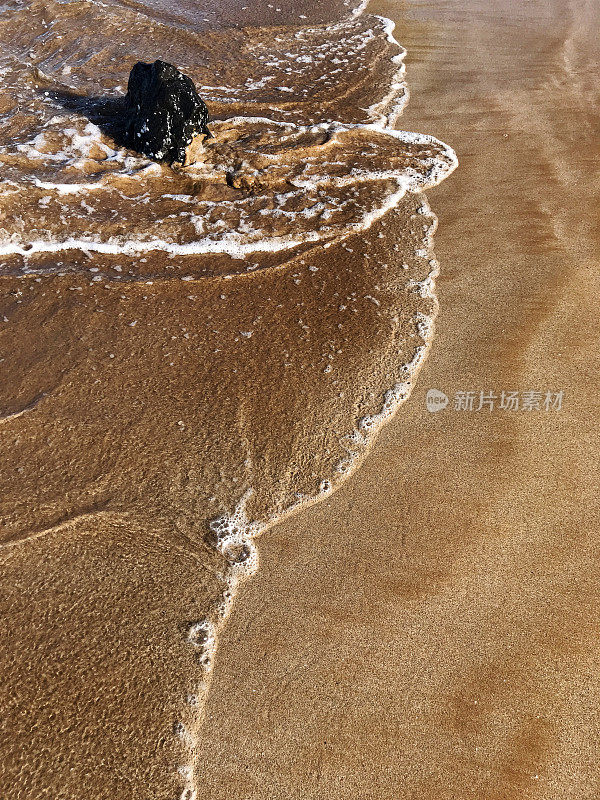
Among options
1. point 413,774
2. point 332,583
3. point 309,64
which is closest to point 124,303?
point 332,583

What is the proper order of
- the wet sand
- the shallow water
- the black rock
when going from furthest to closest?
the black rock, the shallow water, the wet sand

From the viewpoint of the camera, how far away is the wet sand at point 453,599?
1960 mm

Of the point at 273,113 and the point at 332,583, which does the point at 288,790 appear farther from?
the point at 273,113

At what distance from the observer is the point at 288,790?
1.91 m

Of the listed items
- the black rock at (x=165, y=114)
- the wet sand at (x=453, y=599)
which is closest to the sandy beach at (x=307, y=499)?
the wet sand at (x=453, y=599)

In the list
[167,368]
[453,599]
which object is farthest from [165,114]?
[453,599]

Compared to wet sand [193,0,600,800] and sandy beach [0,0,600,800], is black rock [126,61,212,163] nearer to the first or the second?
sandy beach [0,0,600,800]

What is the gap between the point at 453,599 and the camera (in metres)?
2.32

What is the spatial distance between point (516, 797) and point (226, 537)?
1324 mm

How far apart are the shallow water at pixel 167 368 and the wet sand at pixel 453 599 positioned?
0.52ft
